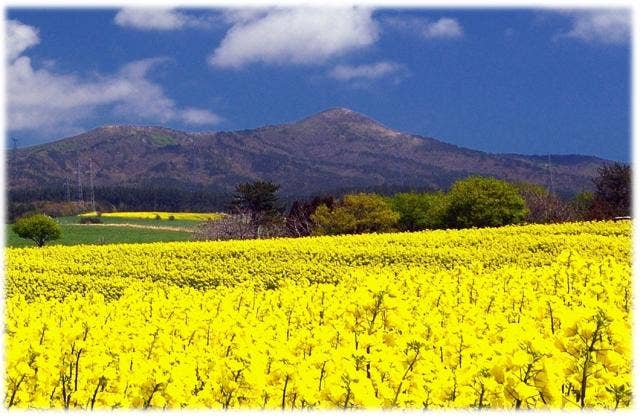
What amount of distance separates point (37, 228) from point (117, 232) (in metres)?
22.5

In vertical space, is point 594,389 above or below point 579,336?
below

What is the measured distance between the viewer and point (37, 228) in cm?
4078

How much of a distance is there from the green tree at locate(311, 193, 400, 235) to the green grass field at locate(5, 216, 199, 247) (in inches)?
861

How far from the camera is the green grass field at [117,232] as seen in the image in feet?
180

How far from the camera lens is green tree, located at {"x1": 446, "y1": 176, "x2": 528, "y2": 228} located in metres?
32.6

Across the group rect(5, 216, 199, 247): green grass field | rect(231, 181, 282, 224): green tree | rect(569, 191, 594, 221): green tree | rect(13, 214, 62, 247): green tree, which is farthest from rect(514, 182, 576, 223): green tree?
rect(5, 216, 199, 247): green grass field

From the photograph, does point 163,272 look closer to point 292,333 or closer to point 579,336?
point 292,333

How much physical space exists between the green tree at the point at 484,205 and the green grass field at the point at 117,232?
26225 mm

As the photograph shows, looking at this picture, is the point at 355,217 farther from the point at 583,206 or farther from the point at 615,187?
the point at 583,206

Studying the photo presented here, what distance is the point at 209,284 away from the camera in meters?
16.1

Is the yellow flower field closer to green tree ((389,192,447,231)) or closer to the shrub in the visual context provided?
the shrub

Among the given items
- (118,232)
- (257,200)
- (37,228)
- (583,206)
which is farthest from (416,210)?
(118,232)

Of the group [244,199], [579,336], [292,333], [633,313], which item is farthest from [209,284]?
[244,199]

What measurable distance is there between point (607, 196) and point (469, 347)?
37.8m
